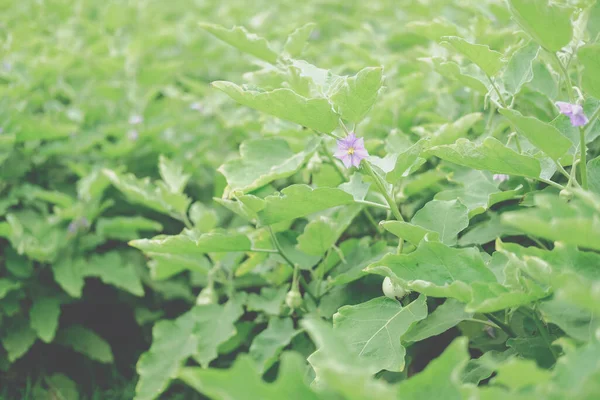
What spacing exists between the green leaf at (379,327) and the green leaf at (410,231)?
0.15 m

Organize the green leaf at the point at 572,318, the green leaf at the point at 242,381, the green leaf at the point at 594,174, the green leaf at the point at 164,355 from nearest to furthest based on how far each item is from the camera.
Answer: the green leaf at the point at 242,381 < the green leaf at the point at 572,318 < the green leaf at the point at 594,174 < the green leaf at the point at 164,355

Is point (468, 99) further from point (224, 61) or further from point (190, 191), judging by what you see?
point (224, 61)

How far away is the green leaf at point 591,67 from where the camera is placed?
128 centimetres

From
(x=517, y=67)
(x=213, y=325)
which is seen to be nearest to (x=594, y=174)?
(x=517, y=67)

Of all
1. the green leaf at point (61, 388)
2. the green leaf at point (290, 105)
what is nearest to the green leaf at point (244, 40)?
the green leaf at point (290, 105)

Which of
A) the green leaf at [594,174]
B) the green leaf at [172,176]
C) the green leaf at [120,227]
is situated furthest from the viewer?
the green leaf at [120,227]

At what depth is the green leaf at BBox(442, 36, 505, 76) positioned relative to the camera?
1446mm

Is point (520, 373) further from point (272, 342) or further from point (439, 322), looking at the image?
point (272, 342)

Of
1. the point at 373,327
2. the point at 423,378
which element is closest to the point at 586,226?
the point at 423,378

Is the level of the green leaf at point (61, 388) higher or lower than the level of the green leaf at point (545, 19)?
lower

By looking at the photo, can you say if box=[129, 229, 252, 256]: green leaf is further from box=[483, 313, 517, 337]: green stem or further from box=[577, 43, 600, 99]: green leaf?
box=[577, 43, 600, 99]: green leaf

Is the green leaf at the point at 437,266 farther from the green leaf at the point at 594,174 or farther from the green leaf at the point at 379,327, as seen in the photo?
the green leaf at the point at 594,174

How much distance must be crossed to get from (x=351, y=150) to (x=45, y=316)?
63.6 inches

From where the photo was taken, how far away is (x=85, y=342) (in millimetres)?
2650
